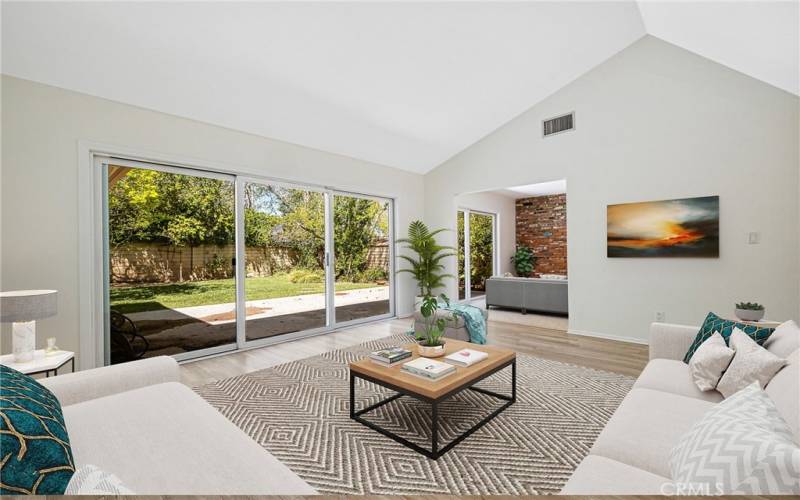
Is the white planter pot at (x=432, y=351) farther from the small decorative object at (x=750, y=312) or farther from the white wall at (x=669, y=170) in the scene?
the white wall at (x=669, y=170)

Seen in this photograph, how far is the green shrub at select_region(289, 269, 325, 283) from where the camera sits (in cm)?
462

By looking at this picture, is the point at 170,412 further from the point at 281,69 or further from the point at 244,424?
the point at 281,69

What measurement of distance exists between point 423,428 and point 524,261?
7076 mm

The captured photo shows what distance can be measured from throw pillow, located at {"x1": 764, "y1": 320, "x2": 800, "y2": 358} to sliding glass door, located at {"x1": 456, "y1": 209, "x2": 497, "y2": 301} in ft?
17.4

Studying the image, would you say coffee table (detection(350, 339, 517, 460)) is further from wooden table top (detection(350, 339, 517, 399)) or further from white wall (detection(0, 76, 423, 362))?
white wall (detection(0, 76, 423, 362))

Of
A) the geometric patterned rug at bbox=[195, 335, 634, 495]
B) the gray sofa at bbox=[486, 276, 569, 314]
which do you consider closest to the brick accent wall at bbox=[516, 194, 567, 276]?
the gray sofa at bbox=[486, 276, 569, 314]

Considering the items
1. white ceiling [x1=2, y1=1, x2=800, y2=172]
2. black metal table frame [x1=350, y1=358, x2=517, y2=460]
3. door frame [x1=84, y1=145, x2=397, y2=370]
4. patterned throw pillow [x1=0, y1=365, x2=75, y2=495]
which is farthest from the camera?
door frame [x1=84, y1=145, x2=397, y2=370]

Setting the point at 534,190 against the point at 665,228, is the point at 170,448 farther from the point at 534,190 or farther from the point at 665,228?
the point at 534,190

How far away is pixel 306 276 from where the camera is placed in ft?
15.5

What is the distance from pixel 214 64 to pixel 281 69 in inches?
22.0

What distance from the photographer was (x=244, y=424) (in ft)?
7.37

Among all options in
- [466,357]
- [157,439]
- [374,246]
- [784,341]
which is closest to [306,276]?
[374,246]

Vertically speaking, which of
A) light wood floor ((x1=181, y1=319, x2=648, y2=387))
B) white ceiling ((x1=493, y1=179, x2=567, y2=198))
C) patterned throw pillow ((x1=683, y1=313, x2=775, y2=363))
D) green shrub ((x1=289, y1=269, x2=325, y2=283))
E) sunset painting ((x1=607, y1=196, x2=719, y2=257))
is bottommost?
light wood floor ((x1=181, y1=319, x2=648, y2=387))

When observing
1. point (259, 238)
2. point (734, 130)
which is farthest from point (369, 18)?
point (734, 130)
